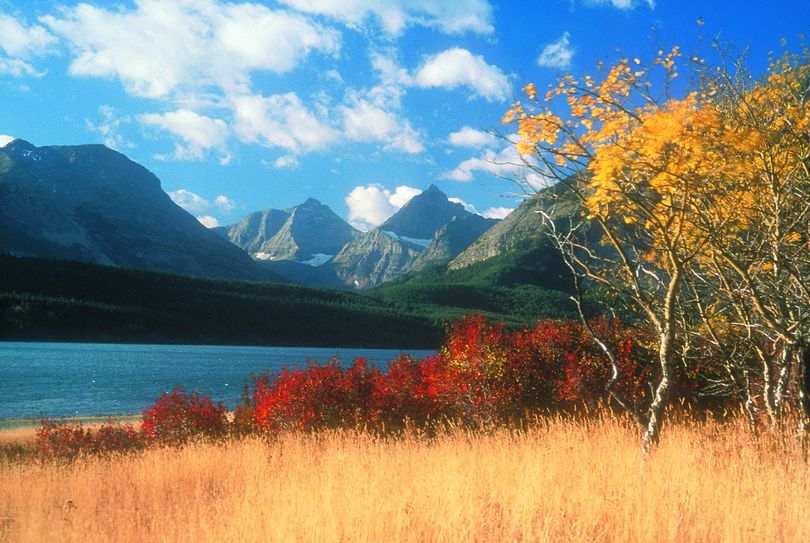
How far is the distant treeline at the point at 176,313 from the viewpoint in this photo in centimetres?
13438

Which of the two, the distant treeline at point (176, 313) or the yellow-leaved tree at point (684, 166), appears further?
the distant treeline at point (176, 313)

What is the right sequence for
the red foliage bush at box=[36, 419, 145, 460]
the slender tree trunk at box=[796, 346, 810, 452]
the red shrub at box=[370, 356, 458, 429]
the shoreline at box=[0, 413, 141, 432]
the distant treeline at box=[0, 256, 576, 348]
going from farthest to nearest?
the distant treeline at box=[0, 256, 576, 348] → the shoreline at box=[0, 413, 141, 432] → the red foliage bush at box=[36, 419, 145, 460] → the red shrub at box=[370, 356, 458, 429] → the slender tree trunk at box=[796, 346, 810, 452]

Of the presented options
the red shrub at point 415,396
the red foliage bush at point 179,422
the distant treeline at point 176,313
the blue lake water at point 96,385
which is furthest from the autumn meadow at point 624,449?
the distant treeline at point 176,313

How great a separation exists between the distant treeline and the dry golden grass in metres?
143

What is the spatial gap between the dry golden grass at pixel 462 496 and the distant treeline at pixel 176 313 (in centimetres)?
14297

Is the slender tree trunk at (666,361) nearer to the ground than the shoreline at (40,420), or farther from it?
farther from it

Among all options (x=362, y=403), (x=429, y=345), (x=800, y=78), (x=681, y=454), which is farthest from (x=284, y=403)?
(x=429, y=345)

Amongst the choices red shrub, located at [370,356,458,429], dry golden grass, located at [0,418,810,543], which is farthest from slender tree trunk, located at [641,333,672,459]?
red shrub, located at [370,356,458,429]

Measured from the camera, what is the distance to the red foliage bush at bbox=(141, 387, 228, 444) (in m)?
14.9

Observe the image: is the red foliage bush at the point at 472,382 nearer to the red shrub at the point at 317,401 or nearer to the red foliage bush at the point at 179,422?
the red shrub at the point at 317,401

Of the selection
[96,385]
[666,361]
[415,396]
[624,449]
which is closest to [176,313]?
[96,385]

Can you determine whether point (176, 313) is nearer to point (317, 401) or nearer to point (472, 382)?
point (317, 401)

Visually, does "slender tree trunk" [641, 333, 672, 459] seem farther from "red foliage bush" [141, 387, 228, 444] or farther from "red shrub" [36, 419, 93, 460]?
"red shrub" [36, 419, 93, 460]

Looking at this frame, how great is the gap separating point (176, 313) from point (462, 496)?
15674cm
